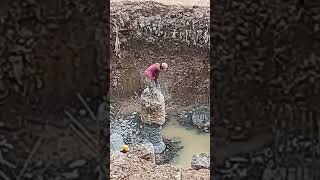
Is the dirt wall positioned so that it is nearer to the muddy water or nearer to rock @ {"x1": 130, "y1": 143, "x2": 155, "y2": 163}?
the muddy water

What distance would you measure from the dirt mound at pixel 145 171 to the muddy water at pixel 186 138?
1660 mm

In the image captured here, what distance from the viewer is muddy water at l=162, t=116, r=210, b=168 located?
4.01m

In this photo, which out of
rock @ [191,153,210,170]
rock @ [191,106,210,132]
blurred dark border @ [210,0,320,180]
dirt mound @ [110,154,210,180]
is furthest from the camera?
rock @ [191,106,210,132]

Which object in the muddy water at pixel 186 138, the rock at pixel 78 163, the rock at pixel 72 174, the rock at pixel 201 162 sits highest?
the rock at pixel 78 163

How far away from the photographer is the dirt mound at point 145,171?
6.55 ft

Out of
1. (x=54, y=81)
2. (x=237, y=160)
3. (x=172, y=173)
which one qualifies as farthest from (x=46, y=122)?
(x=172, y=173)

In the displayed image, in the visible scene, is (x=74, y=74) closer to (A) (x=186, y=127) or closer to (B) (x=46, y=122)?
(B) (x=46, y=122)

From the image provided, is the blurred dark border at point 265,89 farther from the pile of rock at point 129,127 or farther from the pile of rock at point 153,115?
the pile of rock at point 129,127

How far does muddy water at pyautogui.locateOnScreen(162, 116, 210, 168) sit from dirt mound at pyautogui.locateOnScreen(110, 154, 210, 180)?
65.4 inches

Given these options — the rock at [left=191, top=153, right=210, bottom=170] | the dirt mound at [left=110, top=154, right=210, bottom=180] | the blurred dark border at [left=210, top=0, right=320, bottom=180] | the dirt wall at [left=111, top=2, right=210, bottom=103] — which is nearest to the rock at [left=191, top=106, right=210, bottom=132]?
the dirt wall at [left=111, top=2, right=210, bottom=103]

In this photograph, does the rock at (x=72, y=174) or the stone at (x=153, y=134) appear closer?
the rock at (x=72, y=174)

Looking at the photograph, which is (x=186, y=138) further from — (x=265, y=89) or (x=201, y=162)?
(x=265, y=89)

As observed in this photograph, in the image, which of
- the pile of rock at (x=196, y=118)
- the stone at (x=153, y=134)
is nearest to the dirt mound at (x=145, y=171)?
the stone at (x=153, y=134)

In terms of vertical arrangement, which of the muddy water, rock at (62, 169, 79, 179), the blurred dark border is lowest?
the muddy water
